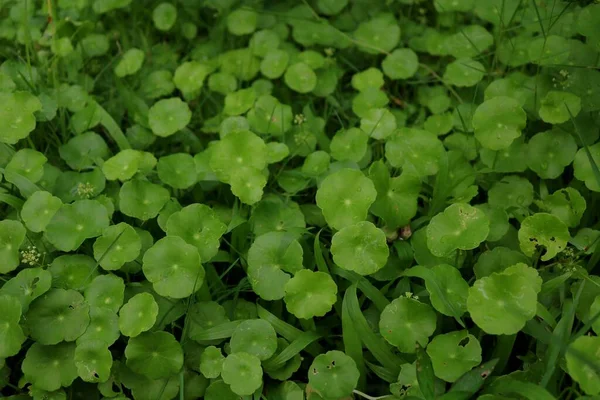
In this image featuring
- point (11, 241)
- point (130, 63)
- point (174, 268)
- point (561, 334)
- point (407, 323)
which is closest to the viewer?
point (561, 334)

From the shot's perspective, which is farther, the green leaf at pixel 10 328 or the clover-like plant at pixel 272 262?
the clover-like plant at pixel 272 262

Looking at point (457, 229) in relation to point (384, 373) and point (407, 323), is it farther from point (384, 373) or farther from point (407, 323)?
point (384, 373)

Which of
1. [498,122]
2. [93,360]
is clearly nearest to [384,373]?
[93,360]

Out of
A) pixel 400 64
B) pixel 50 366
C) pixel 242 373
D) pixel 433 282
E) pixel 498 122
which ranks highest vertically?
pixel 498 122

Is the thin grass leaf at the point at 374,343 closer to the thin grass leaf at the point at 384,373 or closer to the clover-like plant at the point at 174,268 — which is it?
the thin grass leaf at the point at 384,373

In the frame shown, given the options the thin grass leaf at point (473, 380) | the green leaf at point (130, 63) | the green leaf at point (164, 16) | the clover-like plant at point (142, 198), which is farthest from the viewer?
the green leaf at point (164, 16)

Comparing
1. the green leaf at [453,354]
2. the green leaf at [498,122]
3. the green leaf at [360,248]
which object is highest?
the green leaf at [498,122]

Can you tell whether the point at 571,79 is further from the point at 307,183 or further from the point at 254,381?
the point at 254,381

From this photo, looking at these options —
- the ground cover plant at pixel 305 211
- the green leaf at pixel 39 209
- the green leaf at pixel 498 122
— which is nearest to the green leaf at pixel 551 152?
the ground cover plant at pixel 305 211

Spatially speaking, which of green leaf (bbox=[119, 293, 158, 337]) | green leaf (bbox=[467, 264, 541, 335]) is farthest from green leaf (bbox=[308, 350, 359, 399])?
green leaf (bbox=[119, 293, 158, 337])
